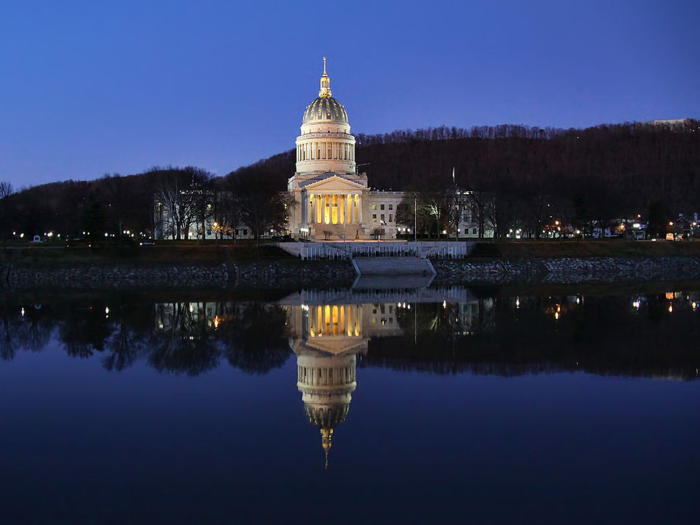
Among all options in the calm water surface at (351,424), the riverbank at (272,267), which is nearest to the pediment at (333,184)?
the riverbank at (272,267)

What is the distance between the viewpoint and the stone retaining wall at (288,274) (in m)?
56.2

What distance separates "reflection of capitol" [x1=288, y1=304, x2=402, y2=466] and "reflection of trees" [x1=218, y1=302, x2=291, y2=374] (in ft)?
1.69

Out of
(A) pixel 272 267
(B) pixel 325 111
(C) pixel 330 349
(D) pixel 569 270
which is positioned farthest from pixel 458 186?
(C) pixel 330 349

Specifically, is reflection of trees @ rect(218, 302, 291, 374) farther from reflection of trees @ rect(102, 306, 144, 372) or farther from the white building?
the white building

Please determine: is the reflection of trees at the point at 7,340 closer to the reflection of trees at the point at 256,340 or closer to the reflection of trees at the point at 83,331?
the reflection of trees at the point at 83,331

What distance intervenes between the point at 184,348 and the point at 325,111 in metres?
84.8

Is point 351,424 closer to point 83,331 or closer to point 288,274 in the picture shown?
point 83,331

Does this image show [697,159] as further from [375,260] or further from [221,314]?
[221,314]

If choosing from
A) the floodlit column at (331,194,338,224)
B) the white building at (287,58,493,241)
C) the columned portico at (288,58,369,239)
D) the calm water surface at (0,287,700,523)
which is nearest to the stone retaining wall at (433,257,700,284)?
the white building at (287,58,493,241)

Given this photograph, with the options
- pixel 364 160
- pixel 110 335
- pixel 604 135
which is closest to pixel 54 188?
pixel 364 160

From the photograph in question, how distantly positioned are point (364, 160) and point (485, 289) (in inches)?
4717

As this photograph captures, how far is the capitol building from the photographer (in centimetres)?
9438

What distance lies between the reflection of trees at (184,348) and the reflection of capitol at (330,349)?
2656 millimetres

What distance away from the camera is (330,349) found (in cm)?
2367
